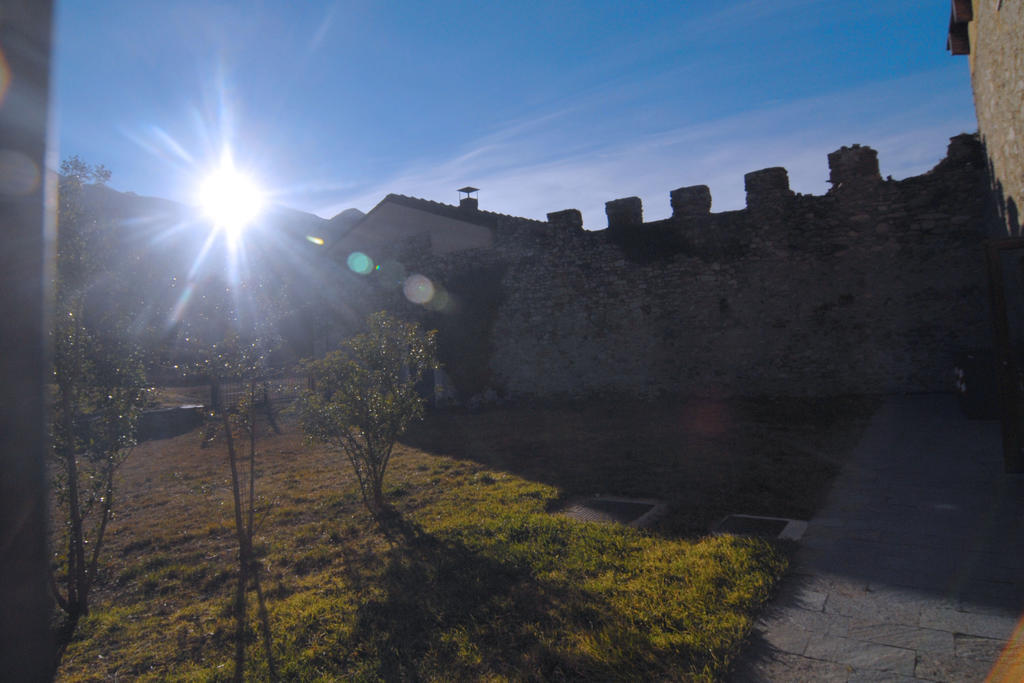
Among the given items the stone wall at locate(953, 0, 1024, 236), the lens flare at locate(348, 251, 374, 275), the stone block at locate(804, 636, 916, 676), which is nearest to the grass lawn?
the stone block at locate(804, 636, 916, 676)

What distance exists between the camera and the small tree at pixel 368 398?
20.6 ft

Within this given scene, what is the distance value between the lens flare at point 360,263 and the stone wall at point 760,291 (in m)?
4.22

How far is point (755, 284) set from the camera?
11.2 meters

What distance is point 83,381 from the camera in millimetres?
4207

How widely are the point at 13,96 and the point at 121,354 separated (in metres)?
3.04

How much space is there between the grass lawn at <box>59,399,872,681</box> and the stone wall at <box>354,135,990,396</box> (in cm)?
205

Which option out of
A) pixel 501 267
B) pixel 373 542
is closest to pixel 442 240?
pixel 501 267

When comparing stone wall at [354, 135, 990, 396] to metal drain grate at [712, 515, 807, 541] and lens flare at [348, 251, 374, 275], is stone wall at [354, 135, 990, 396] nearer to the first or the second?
lens flare at [348, 251, 374, 275]

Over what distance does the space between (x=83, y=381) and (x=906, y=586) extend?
220 inches

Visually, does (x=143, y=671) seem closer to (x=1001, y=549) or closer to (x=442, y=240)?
(x=1001, y=549)

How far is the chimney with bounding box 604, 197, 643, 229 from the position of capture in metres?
12.3

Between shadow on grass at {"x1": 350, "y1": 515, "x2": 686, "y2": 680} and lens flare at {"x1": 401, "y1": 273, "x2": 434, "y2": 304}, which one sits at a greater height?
lens flare at {"x1": 401, "y1": 273, "x2": 434, "y2": 304}

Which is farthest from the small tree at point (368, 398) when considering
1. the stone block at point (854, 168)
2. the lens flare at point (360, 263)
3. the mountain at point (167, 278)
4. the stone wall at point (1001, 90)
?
the lens flare at point (360, 263)

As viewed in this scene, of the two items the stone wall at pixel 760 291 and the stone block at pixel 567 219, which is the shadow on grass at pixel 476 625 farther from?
the stone block at pixel 567 219
